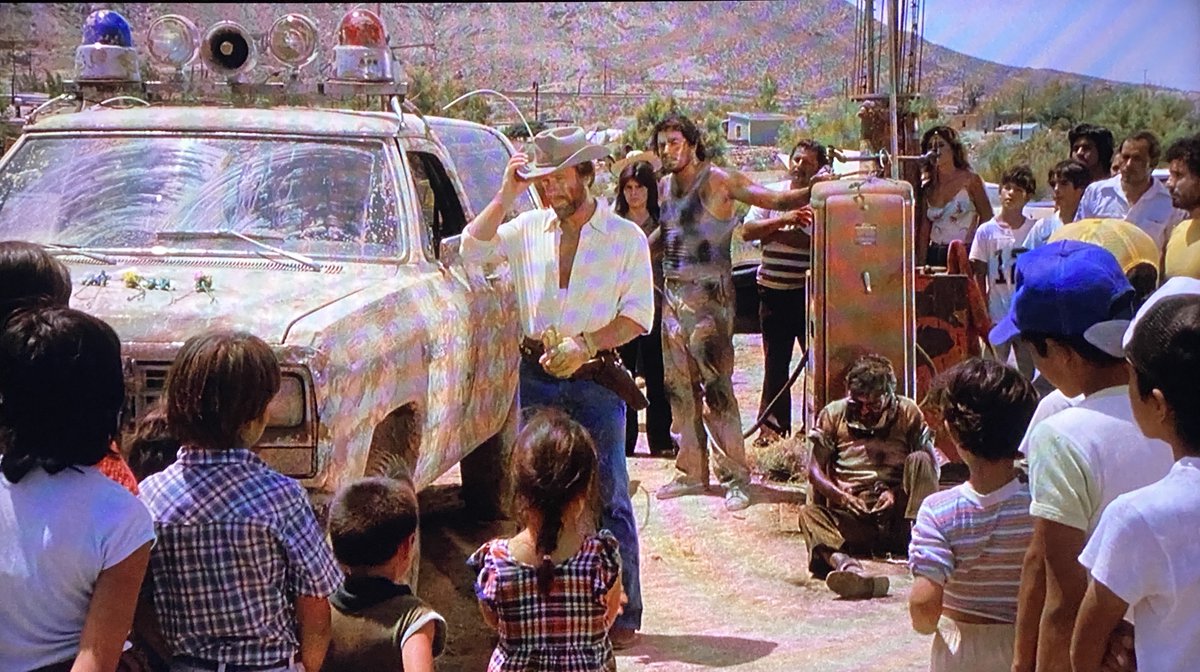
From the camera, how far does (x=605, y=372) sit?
198 inches

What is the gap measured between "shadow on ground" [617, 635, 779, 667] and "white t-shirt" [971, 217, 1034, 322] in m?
2.95

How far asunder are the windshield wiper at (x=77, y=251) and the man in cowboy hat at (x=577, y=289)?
1292mm

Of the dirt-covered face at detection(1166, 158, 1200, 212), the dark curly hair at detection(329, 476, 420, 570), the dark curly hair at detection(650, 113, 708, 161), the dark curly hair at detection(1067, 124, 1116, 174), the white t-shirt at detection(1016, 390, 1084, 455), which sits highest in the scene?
the dark curly hair at detection(650, 113, 708, 161)

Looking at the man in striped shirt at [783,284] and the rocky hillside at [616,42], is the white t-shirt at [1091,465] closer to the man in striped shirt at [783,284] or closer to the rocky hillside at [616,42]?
the man in striped shirt at [783,284]

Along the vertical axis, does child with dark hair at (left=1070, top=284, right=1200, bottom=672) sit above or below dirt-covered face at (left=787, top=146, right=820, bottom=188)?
below

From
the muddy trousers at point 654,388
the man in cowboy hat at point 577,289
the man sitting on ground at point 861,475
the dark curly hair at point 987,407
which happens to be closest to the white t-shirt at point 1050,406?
the dark curly hair at point 987,407

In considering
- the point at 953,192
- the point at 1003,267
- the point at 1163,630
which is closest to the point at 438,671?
the point at 1163,630

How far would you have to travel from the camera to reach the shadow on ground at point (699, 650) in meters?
5.29

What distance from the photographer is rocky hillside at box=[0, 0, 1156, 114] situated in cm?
4431

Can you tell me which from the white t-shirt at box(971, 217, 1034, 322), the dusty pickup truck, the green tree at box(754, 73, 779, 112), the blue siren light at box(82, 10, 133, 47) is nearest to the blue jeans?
the dusty pickup truck

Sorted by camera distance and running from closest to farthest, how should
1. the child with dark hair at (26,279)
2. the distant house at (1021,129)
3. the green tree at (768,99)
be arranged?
the child with dark hair at (26,279), the distant house at (1021,129), the green tree at (768,99)

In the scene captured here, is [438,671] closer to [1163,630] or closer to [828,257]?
[828,257]

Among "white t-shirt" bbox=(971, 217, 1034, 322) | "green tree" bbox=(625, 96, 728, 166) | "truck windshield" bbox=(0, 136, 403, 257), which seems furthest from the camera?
"green tree" bbox=(625, 96, 728, 166)

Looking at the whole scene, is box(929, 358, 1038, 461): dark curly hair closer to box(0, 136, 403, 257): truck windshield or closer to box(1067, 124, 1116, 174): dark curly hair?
box(0, 136, 403, 257): truck windshield
